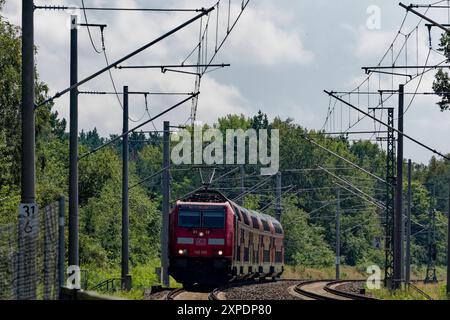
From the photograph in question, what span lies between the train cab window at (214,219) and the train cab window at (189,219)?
0.25 metres

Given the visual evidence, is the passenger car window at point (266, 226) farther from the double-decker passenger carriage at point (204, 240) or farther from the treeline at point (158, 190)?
the double-decker passenger carriage at point (204, 240)

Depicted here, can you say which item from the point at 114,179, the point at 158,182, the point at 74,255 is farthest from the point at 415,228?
the point at 74,255

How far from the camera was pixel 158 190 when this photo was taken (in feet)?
459

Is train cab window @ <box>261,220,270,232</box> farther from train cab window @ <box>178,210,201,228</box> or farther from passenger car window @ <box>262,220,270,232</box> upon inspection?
train cab window @ <box>178,210,201,228</box>

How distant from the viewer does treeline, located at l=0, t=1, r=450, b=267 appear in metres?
57.7

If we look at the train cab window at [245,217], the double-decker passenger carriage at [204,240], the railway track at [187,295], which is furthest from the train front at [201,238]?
the train cab window at [245,217]

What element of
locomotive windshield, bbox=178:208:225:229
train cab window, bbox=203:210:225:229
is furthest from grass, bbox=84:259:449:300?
train cab window, bbox=203:210:225:229

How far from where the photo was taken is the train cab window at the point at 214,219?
44.8m

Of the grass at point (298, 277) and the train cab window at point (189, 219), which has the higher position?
the train cab window at point (189, 219)

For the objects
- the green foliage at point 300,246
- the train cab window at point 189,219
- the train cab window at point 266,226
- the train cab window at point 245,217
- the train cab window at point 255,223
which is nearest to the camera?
the train cab window at point 189,219

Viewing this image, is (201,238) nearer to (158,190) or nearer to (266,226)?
(266,226)

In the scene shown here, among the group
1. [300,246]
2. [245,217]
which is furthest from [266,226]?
[300,246]
